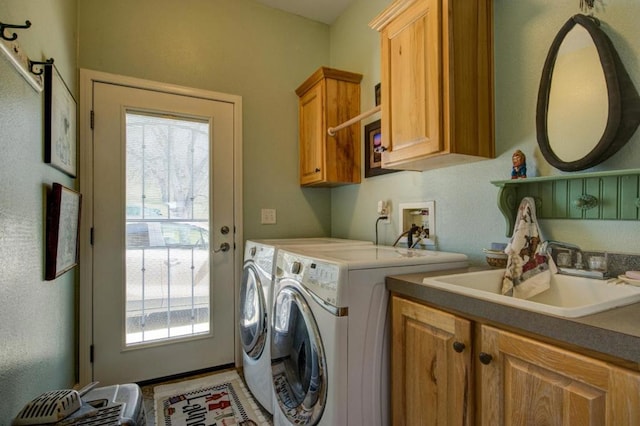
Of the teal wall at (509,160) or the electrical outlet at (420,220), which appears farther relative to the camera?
the electrical outlet at (420,220)

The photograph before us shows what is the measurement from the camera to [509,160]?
1.44 m

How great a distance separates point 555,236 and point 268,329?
143 cm

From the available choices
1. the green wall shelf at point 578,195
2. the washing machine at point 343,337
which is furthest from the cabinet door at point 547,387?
the green wall shelf at point 578,195

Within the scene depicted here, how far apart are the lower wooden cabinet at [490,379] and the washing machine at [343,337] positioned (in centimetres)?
7

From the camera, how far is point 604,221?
1134 millimetres

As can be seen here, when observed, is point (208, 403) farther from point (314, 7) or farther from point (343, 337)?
point (314, 7)

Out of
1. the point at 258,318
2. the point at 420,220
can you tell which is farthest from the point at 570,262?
the point at 258,318

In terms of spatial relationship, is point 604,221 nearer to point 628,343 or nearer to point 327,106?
point 628,343

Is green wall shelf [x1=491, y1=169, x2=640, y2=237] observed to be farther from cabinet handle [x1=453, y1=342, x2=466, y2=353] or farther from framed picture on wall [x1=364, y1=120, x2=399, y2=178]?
framed picture on wall [x1=364, y1=120, x2=399, y2=178]

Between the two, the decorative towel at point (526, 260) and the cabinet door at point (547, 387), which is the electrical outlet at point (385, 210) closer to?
Answer: the decorative towel at point (526, 260)

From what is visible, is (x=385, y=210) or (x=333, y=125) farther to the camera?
(x=333, y=125)

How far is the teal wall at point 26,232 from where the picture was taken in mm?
956

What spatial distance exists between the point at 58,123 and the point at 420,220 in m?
1.97

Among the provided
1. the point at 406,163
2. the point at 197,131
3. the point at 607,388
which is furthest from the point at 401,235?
the point at 197,131
